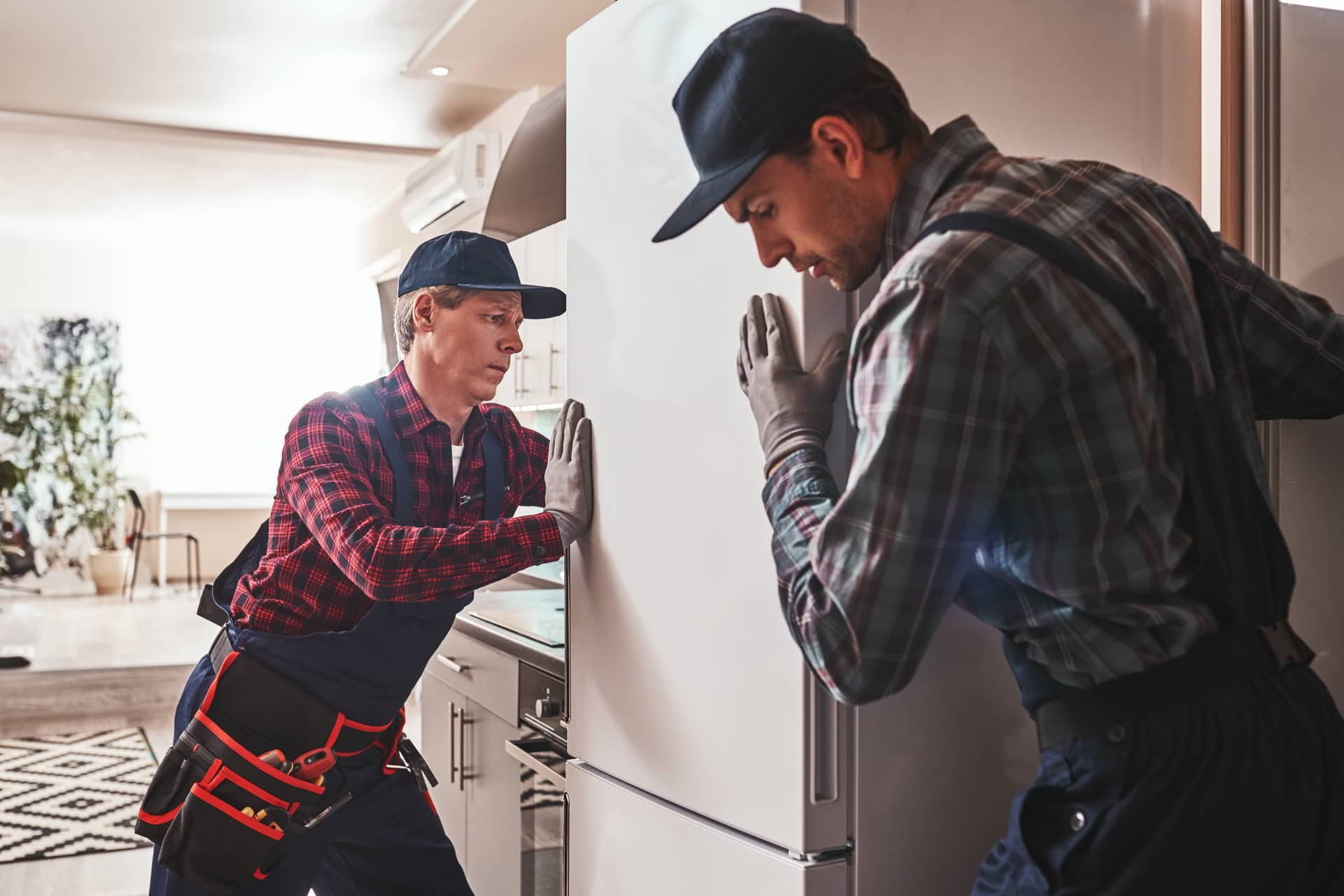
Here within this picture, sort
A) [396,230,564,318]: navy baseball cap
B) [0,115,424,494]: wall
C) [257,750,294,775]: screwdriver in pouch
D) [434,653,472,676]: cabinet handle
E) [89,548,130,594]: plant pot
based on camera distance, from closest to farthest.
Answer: [257,750,294,775]: screwdriver in pouch → [396,230,564,318]: navy baseball cap → [434,653,472,676]: cabinet handle → [0,115,424,494]: wall → [89,548,130,594]: plant pot

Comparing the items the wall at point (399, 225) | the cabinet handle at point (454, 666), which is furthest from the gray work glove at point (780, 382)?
the wall at point (399, 225)

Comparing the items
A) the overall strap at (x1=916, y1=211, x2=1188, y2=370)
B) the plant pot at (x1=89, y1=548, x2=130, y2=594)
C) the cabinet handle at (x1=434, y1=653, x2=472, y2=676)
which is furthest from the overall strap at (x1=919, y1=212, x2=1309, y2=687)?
the plant pot at (x1=89, y1=548, x2=130, y2=594)

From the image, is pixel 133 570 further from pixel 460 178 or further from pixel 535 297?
pixel 535 297

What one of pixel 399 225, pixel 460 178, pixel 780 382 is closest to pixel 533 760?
pixel 780 382

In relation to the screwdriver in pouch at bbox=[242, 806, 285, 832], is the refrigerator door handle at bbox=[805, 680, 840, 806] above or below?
above

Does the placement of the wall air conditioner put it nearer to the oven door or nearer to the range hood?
the range hood

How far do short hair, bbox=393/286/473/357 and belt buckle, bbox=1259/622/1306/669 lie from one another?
4.60 feet

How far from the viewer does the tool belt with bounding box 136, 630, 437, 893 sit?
1.77 m

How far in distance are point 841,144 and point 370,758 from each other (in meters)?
1.39

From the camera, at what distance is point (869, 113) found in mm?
1000

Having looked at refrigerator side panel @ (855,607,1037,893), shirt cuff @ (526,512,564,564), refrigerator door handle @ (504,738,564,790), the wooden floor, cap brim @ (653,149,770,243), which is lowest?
the wooden floor

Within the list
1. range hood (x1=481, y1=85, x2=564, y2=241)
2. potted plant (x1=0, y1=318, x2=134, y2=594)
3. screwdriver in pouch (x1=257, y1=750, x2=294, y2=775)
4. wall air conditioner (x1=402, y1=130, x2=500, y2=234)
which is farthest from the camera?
potted plant (x1=0, y1=318, x2=134, y2=594)

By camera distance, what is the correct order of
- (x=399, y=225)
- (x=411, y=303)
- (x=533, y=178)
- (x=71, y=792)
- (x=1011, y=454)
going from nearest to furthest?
(x=1011, y=454) < (x=411, y=303) < (x=533, y=178) < (x=71, y=792) < (x=399, y=225)

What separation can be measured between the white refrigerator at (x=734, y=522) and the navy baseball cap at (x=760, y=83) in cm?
35
